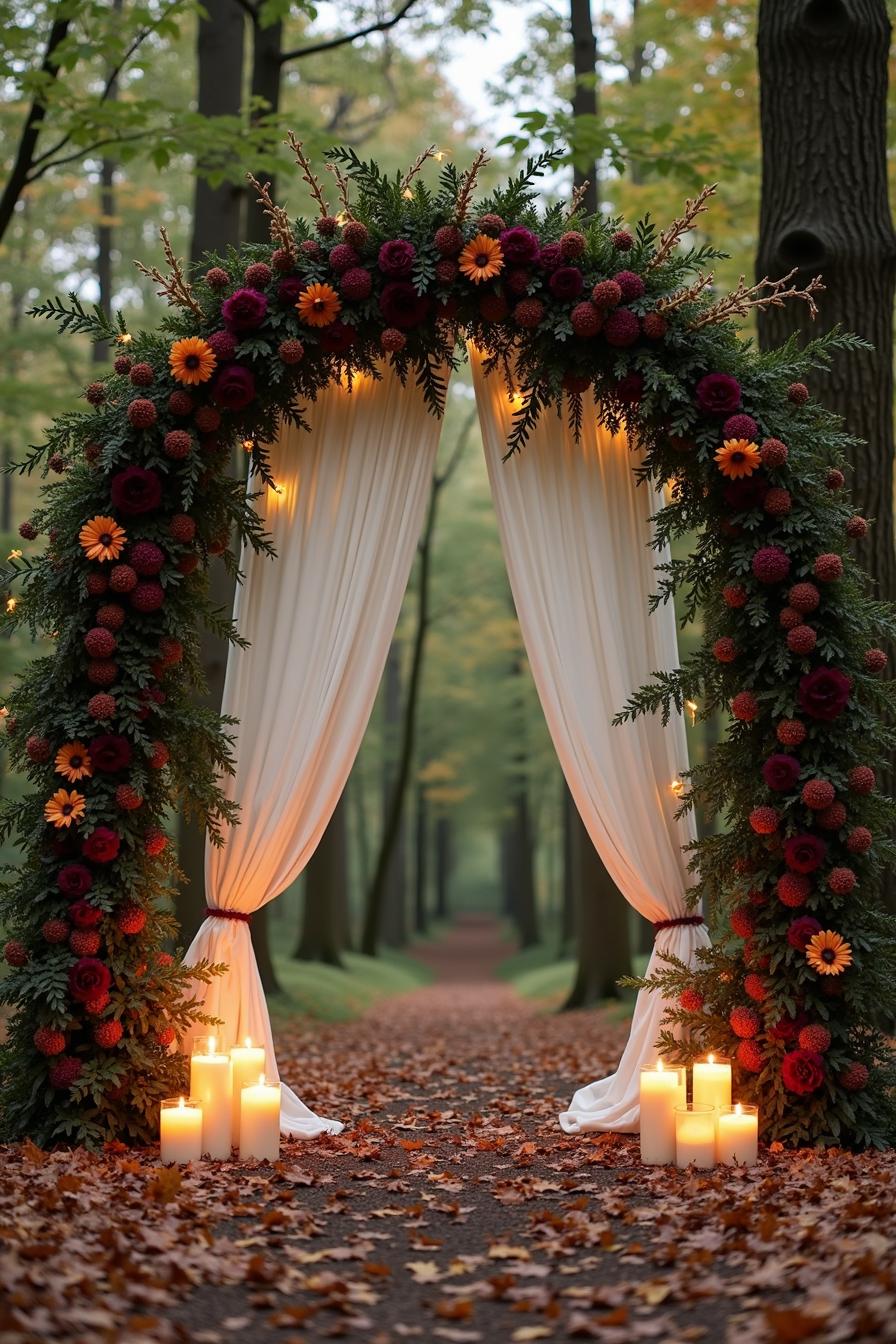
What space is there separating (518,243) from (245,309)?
122 cm

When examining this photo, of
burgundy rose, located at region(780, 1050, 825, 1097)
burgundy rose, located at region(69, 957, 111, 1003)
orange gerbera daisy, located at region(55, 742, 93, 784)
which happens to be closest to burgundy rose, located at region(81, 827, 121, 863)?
orange gerbera daisy, located at region(55, 742, 93, 784)

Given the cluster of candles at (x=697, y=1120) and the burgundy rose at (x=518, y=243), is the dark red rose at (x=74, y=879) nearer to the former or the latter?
the cluster of candles at (x=697, y=1120)

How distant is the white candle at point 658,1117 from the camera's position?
4.71 metres

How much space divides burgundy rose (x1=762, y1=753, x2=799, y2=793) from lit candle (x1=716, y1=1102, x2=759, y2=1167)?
4.15 ft

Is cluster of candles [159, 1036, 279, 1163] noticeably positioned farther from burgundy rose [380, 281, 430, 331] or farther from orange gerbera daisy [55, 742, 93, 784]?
burgundy rose [380, 281, 430, 331]

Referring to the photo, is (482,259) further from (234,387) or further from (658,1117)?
(658,1117)

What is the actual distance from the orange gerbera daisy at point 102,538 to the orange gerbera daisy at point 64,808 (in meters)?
1.01

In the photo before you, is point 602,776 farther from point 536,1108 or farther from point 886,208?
point 886,208

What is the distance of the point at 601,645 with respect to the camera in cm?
555

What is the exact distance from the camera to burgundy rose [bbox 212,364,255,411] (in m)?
5.07

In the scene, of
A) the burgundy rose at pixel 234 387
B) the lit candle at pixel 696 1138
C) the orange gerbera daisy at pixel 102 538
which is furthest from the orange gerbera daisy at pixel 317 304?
the lit candle at pixel 696 1138

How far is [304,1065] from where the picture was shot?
25.1 ft

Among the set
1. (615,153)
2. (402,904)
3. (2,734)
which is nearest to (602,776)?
(2,734)

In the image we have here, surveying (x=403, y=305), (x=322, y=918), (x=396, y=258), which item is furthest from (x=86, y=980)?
(x=322, y=918)
